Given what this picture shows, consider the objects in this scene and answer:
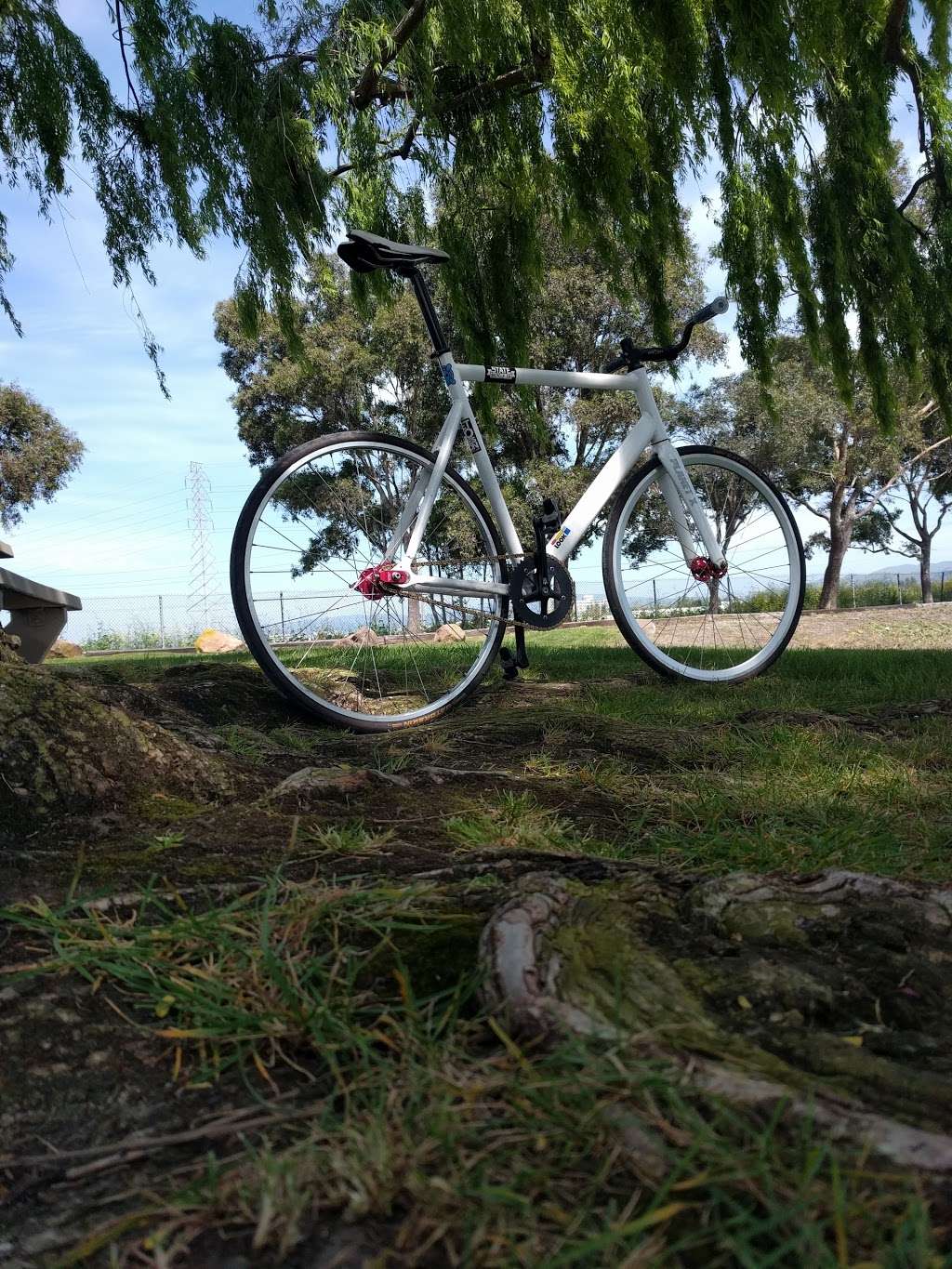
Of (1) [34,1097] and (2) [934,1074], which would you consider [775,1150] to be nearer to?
(2) [934,1074]

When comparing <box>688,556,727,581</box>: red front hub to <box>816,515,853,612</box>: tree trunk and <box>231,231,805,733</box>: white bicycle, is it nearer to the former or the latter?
<box>231,231,805,733</box>: white bicycle

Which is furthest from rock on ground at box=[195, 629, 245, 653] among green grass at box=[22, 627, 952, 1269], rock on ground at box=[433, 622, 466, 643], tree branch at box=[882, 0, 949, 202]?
green grass at box=[22, 627, 952, 1269]

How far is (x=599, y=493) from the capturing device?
13.8 feet

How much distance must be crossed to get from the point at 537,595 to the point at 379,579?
724 millimetres

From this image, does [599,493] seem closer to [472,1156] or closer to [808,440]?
[472,1156]

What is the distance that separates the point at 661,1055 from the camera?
0.93 m

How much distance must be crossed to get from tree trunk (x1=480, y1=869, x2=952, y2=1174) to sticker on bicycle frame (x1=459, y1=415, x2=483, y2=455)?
2.76 m

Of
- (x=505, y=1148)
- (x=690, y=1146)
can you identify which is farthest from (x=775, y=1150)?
(x=505, y=1148)

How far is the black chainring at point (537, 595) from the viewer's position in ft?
12.7

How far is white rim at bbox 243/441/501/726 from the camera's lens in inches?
132

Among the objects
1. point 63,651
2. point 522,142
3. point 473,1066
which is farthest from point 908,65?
point 63,651

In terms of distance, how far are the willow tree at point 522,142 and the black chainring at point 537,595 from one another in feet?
7.27

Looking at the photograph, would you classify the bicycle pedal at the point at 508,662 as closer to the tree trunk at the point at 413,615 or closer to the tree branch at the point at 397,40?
the tree trunk at the point at 413,615

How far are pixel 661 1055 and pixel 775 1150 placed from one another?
0.17 metres
